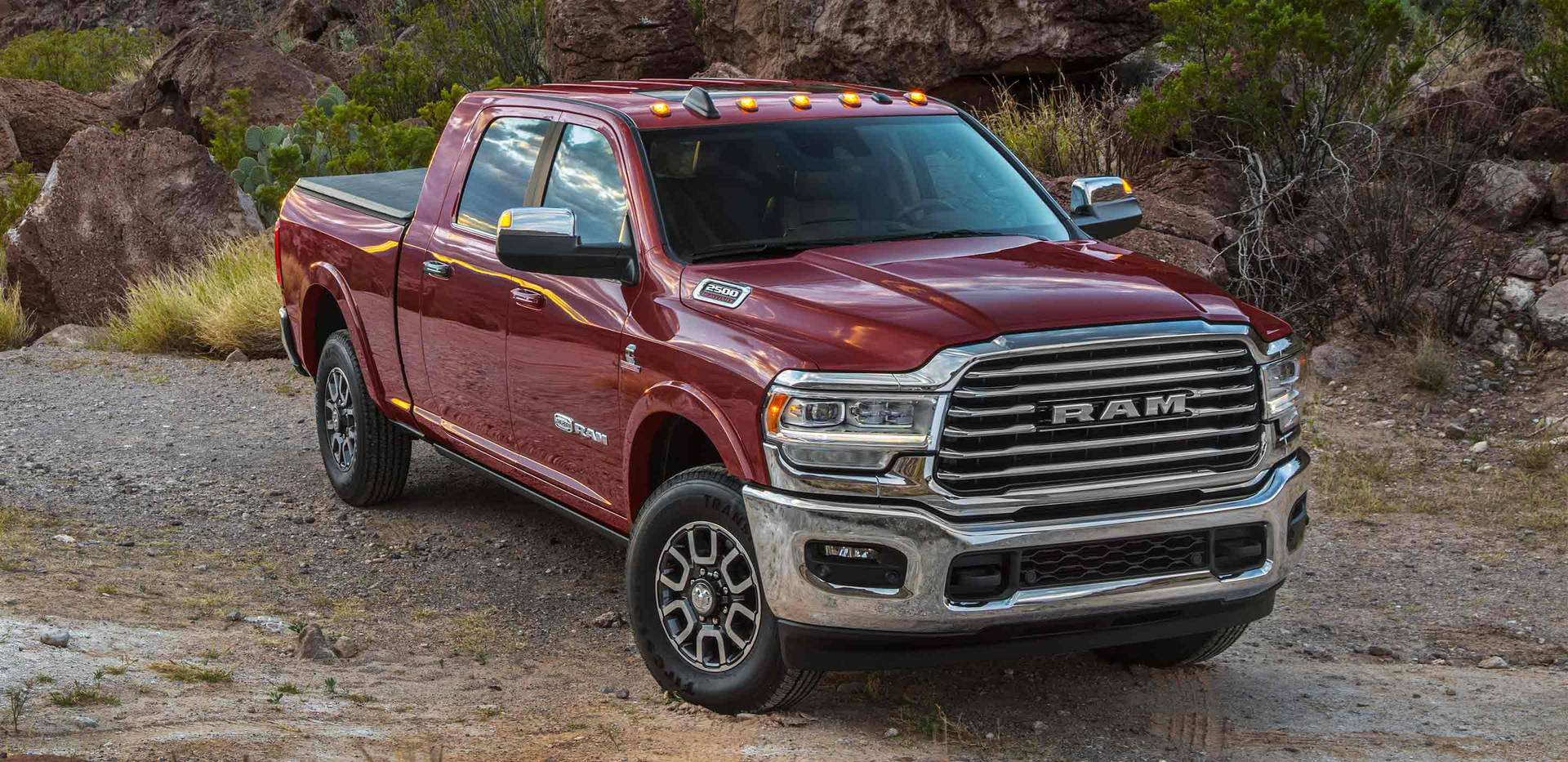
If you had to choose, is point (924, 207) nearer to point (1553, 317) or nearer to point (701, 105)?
point (701, 105)

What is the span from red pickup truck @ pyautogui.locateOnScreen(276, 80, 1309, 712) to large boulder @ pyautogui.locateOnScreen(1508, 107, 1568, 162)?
7063 mm

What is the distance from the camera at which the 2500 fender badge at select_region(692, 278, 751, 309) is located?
490 cm

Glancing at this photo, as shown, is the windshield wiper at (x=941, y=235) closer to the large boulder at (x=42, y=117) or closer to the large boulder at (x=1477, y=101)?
the large boulder at (x=1477, y=101)

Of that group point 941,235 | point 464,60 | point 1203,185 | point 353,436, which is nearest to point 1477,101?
point 1203,185

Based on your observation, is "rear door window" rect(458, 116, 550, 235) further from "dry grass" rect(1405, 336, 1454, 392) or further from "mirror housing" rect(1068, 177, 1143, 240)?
"dry grass" rect(1405, 336, 1454, 392)

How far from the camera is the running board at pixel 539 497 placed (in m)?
5.59

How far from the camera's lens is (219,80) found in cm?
1894

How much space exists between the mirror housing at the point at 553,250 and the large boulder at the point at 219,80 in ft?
45.7

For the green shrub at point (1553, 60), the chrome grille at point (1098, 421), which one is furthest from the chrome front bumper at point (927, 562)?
the green shrub at point (1553, 60)

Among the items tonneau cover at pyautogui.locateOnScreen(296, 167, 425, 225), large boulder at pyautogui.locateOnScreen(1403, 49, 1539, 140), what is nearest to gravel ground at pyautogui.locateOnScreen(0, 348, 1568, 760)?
tonneau cover at pyautogui.locateOnScreen(296, 167, 425, 225)

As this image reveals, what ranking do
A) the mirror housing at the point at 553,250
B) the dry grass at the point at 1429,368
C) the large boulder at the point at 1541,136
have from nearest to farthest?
the mirror housing at the point at 553,250
the dry grass at the point at 1429,368
the large boulder at the point at 1541,136

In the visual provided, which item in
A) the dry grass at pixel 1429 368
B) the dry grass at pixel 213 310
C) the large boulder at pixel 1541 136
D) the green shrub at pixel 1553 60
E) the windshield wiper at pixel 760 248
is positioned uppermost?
the windshield wiper at pixel 760 248

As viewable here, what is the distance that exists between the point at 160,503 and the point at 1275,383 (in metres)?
5.44

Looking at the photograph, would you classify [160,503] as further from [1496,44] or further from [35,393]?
[1496,44]
